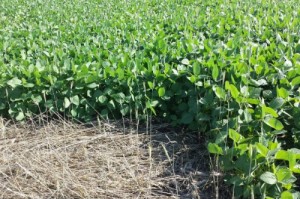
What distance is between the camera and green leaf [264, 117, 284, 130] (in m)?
2.16

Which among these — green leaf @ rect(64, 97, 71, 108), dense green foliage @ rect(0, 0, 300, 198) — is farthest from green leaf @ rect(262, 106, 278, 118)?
green leaf @ rect(64, 97, 71, 108)

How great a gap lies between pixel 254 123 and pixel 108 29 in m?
2.56

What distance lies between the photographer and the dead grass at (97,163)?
2.40 m

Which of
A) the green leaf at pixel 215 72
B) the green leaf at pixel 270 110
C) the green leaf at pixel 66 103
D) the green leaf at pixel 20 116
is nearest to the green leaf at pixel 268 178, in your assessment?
the green leaf at pixel 270 110

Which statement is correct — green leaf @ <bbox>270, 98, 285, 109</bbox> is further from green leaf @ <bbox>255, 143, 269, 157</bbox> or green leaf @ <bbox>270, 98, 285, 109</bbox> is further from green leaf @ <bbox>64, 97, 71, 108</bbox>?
green leaf @ <bbox>64, 97, 71, 108</bbox>

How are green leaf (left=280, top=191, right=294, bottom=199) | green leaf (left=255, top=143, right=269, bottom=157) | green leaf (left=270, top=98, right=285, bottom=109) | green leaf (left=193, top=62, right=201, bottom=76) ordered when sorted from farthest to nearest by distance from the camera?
green leaf (left=193, top=62, right=201, bottom=76) → green leaf (left=270, top=98, right=285, bottom=109) → green leaf (left=255, top=143, right=269, bottom=157) → green leaf (left=280, top=191, right=294, bottom=199)

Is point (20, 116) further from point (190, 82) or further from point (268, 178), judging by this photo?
point (268, 178)

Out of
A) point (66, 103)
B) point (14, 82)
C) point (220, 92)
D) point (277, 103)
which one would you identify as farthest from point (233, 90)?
point (14, 82)

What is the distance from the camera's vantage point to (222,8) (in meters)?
5.56

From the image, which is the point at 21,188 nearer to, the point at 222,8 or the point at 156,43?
the point at 156,43

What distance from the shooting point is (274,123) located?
2180 millimetres

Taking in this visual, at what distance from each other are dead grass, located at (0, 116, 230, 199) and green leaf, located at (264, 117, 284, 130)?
0.44 m

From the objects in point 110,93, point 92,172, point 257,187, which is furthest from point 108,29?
point 257,187

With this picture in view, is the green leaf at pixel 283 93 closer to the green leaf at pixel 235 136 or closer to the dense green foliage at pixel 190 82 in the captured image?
the dense green foliage at pixel 190 82
